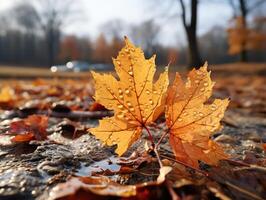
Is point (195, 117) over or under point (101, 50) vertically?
under

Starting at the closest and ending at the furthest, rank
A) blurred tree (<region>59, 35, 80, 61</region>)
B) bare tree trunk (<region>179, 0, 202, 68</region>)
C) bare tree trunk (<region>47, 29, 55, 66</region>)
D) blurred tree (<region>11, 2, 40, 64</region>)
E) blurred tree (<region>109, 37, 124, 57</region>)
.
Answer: bare tree trunk (<region>179, 0, 202, 68</region>) → bare tree trunk (<region>47, 29, 55, 66</region>) → blurred tree (<region>11, 2, 40, 64</region>) → blurred tree (<region>59, 35, 80, 61</region>) → blurred tree (<region>109, 37, 124, 57</region>)

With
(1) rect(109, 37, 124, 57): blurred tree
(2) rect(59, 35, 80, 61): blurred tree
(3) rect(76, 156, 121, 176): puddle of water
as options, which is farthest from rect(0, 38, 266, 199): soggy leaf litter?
(1) rect(109, 37, 124, 57): blurred tree

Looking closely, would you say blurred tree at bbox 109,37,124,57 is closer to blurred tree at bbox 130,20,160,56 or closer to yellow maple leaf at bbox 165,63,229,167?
blurred tree at bbox 130,20,160,56

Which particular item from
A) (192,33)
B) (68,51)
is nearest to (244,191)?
(192,33)

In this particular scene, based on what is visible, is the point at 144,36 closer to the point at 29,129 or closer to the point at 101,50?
the point at 101,50

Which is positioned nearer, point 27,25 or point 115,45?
point 27,25

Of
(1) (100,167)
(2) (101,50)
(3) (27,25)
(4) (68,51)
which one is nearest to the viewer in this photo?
(1) (100,167)

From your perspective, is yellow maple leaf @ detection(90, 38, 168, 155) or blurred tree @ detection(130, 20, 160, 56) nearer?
yellow maple leaf @ detection(90, 38, 168, 155)

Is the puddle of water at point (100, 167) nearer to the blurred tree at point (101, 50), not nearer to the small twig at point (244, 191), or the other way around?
the small twig at point (244, 191)
